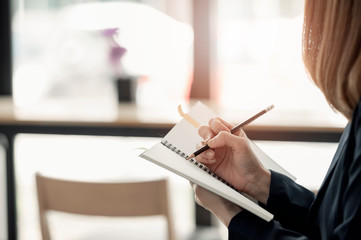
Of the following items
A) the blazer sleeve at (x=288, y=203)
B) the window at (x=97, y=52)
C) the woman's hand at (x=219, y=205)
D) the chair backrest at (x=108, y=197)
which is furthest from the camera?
the window at (x=97, y=52)

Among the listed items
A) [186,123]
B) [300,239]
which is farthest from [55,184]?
[300,239]

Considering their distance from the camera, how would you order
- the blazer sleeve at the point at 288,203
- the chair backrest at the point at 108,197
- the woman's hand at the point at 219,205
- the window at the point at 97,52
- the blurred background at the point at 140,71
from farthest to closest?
the window at the point at 97,52 → the blurred background at the point at 140,71 → the chair backrest at the point at 108,197 → the blazer sleeve at the point at 288,203 → the woman's hand at the point at 219,205

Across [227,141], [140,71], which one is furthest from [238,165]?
[140,71]

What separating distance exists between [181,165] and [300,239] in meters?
0.25

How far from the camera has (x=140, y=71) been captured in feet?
9.16

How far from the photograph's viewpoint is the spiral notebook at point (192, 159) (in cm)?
83

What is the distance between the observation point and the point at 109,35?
270cm

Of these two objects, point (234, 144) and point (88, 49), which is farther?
point (88, 49)

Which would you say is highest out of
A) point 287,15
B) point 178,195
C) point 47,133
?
point 287,15

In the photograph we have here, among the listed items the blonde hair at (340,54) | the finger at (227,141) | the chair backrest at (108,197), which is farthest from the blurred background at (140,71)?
the blonde hair at (340,54)

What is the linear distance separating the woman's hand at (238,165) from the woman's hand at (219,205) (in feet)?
0.22

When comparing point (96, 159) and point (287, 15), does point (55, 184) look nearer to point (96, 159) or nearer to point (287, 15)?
point (96, 159)

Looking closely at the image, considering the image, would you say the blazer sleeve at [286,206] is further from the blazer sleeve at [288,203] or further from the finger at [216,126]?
the finger at [216,126]

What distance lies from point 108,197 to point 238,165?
50 cm
